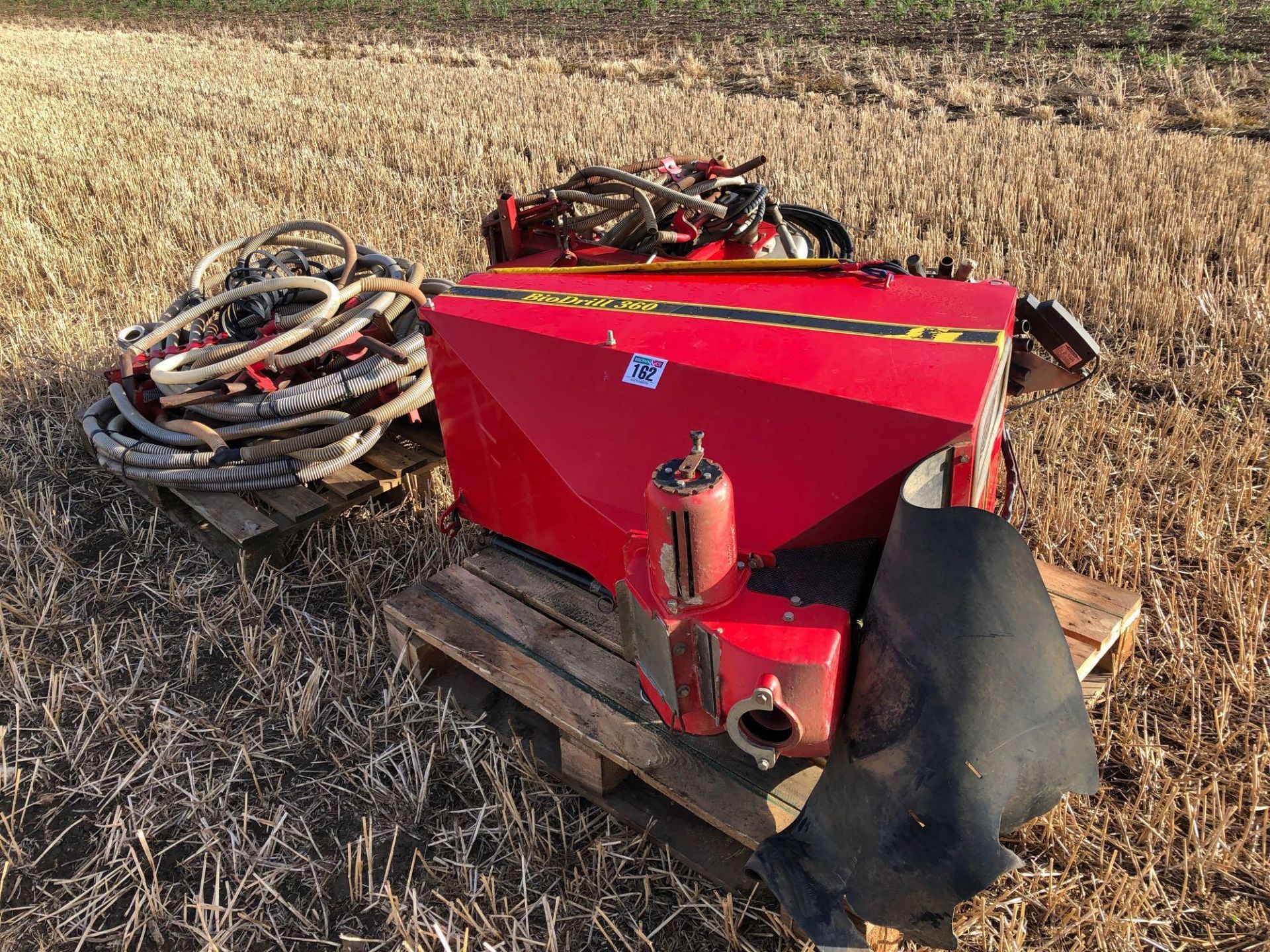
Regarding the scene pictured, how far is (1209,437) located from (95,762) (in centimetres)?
405

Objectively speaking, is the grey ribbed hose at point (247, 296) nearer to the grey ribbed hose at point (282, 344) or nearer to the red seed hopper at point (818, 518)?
the grey ribbed hose at point (282, 344)

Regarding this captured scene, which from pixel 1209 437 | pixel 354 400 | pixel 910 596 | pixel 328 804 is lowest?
pixel 328 804

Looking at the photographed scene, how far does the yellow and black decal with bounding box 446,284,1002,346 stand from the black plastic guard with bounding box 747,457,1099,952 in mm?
538

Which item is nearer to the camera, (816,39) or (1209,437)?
(1209,437)

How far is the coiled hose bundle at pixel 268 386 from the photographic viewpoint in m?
3.23

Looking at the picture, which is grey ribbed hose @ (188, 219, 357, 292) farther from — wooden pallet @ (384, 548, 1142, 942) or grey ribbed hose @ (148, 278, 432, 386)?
wooden pallet @ (384, 548, 1142, 942)

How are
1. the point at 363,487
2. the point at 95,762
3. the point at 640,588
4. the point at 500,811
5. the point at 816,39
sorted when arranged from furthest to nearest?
the point at 816,39 → the point at 363,487 → the point at 95,762 → the point at 500,811 → the point at 640,588

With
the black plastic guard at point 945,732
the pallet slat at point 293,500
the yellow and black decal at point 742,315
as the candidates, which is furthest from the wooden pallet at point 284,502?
the black plastic guard at point 945,732

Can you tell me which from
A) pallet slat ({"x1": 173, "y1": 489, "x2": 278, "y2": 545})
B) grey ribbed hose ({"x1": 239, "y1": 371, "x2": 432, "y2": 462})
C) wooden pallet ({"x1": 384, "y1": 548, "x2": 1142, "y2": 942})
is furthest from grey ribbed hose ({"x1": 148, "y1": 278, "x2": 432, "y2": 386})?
wooden pallet ({"x1": 384, "y1": 548, "x2": 1142, "y2": 942})

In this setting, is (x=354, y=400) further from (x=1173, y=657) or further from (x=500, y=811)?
(x=1173, y=657)

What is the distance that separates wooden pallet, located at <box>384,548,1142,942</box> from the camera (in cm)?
209

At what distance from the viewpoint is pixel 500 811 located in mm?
2307

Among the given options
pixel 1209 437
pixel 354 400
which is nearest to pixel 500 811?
pixel 354 400

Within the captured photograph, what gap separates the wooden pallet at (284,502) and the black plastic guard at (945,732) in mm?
2177
